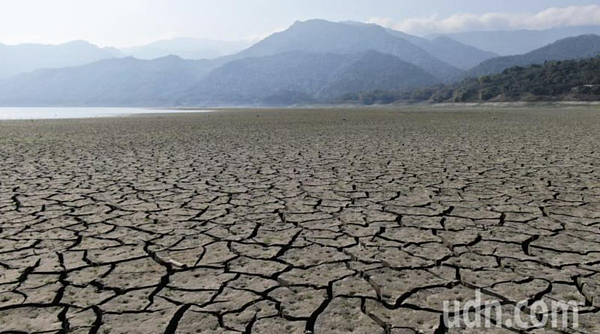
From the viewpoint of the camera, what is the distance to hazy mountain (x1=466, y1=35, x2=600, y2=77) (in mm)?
147500

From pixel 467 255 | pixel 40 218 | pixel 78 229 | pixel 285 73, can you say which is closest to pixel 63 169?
pixel 40 218

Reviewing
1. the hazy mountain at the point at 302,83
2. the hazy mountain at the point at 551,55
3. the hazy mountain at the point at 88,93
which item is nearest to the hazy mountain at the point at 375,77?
the hazy mountain at the point at 302,83

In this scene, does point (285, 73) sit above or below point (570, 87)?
above

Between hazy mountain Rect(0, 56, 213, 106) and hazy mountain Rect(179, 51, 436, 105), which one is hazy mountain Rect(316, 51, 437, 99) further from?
hazy mountain Rect(0, 56, 213, 106)

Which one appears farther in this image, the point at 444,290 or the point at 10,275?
the point at 10,275

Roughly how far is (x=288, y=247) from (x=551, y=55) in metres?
189

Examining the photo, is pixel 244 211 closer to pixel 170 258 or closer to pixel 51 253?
pixel 170 258

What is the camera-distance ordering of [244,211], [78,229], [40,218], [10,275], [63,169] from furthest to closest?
[63,169], [244,211], [40,218], [78,229], [10,275]

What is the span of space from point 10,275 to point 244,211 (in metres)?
1.94

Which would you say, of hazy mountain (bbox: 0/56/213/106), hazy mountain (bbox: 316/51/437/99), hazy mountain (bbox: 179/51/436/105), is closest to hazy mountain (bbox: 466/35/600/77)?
hazy mountain (bbox: 316/51/437/99)

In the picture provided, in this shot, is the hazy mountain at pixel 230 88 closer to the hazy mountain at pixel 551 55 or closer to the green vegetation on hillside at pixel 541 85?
the hazy mountain at pixel 551 55

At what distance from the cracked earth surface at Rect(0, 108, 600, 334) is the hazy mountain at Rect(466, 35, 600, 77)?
5824 inches

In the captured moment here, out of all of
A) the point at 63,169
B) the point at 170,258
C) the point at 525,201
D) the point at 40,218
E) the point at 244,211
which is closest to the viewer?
the point at 170,258

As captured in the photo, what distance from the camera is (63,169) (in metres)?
6.68
